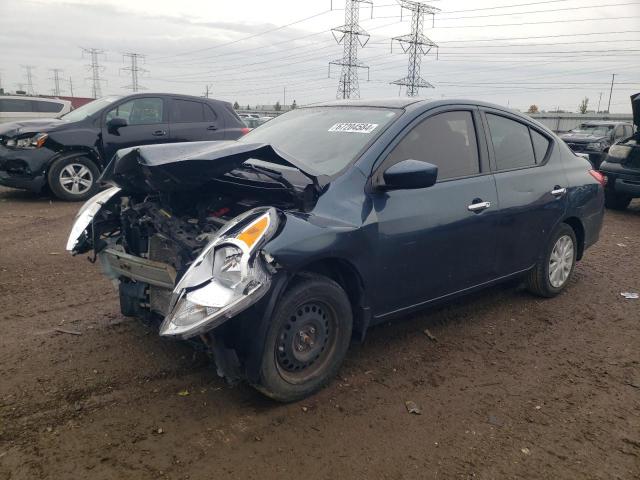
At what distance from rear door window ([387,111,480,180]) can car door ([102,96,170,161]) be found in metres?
6.42

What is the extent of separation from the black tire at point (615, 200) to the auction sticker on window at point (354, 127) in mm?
8220

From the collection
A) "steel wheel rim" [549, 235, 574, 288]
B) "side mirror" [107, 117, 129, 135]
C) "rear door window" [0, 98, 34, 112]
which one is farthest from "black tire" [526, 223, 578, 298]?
"rear door window" [0, 98, 34, 112]

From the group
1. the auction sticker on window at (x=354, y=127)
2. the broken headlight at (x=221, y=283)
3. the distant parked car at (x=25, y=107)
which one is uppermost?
the distant parked car at (x=25, y=107)

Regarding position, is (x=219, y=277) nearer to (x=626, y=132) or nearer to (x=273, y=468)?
(x=273, y=468)

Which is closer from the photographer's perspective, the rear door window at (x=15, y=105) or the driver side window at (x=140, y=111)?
the driver side window at (x=140, y=111)

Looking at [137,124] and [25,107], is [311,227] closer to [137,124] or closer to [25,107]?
[137,124]

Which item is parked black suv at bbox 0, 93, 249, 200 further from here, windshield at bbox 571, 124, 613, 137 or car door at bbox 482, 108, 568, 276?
windshield at bbox 571, 124, 613, 137

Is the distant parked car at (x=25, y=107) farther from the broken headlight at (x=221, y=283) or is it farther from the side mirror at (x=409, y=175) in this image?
the broken headlight at (x=221, y=283)

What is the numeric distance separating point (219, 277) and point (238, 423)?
0.84 metres

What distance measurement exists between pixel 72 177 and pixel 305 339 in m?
Result: 7.11

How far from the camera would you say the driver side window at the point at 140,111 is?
9109 millimetres

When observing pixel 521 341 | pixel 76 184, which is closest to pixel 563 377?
pixel 521 341

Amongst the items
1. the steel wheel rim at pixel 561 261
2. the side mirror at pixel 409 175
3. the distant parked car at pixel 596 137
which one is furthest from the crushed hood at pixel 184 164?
the distant parked car at pixel 596 137

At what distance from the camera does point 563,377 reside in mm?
3600
